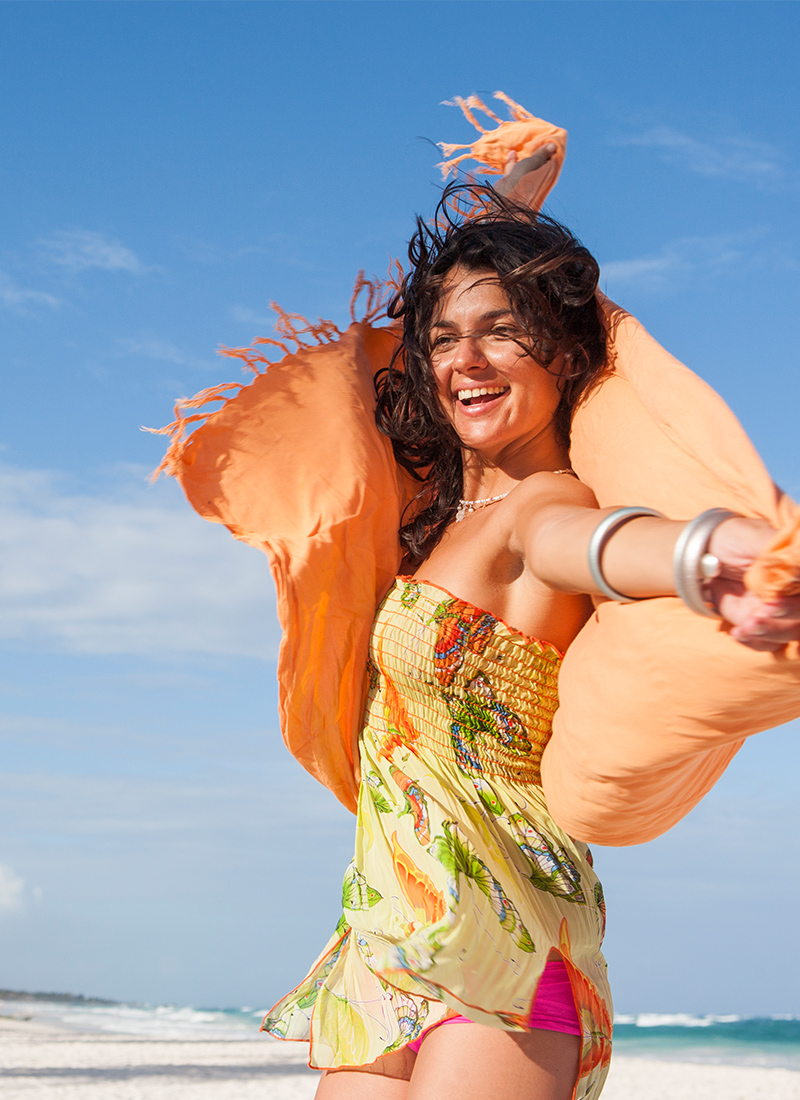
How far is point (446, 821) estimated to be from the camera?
1857 mm

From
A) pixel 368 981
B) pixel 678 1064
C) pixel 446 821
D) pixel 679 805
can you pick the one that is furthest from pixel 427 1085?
pixel 678 1064

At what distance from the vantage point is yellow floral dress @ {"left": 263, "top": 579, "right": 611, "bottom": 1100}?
1.76 m

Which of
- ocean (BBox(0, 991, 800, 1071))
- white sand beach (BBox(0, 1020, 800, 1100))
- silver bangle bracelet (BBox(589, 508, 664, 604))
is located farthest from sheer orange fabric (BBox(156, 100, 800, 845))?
ocean (BBox(0, 991, 800, 1071))

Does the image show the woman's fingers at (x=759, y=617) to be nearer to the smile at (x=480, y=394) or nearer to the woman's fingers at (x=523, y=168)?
the smile at (x=480, y=394)

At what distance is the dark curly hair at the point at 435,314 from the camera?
82.7 inches

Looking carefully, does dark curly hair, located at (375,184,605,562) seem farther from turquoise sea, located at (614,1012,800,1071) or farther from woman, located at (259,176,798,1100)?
turquoise sea, located at (614,1012,800,1071)

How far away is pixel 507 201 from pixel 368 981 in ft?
6.16

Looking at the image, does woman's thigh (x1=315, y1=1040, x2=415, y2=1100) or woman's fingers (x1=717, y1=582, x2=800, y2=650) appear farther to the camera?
woman's thigh (x1=315, y1=1040, x2=415, y2=1100)

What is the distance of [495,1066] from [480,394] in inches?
53.3

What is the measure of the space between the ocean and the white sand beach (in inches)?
86.1

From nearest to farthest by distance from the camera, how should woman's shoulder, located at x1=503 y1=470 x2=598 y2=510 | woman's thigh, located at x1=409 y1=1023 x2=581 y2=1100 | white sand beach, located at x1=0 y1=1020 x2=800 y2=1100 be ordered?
1. woman's thigh, located at x1=409 y1=1023 x2=581 y2=1100
2. woman's shoulder, located at x1=503 y1=470 x2=598 y2=510
3. white sand beach, located at x1=0 y1=1020 x2=800 y2=1100

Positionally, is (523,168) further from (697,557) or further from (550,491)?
(697,557)

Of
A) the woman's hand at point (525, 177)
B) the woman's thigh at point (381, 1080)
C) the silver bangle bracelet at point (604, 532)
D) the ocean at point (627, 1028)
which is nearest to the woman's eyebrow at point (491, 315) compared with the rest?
the woman's hand at point (525, 177)

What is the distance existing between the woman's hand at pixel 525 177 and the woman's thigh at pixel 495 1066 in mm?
2092
